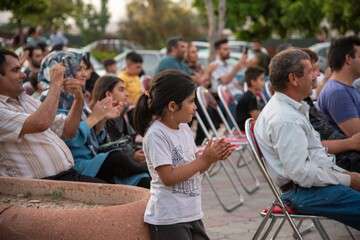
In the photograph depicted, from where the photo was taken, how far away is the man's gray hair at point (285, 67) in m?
4.68

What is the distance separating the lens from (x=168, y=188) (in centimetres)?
390

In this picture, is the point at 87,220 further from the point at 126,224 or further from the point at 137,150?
the point at 137,150

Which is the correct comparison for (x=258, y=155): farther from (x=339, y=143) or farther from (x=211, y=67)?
(x=211, y=67)

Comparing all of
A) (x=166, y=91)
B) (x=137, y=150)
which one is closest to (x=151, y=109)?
(x=166, y=91)

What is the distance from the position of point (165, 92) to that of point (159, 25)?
41.4m

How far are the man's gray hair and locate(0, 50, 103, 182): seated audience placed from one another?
4.36 ft

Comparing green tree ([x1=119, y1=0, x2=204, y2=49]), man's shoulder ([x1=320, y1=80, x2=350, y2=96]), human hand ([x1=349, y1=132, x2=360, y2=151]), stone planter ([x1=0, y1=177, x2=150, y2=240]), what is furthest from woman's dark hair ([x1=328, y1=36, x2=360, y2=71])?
green tree ([x1=119, y1=0, x2=204, y2=49])

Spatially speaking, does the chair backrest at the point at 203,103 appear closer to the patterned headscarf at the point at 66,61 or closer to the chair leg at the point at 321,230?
the patterned headscarf at the point at 66,61

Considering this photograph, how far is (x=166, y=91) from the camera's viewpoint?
13.0 feet

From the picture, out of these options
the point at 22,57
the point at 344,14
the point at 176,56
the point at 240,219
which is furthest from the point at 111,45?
the point at 240,219

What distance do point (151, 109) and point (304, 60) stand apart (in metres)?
1.17

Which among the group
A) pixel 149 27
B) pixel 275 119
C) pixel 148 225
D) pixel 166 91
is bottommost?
pixel 149 27

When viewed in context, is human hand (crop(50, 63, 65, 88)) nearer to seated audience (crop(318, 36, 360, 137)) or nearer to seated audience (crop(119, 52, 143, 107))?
seated audience (crop(318, 36, 360, 137))

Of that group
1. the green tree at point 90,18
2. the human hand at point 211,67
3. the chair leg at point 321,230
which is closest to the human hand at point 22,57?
the chair leg at point 321,230
